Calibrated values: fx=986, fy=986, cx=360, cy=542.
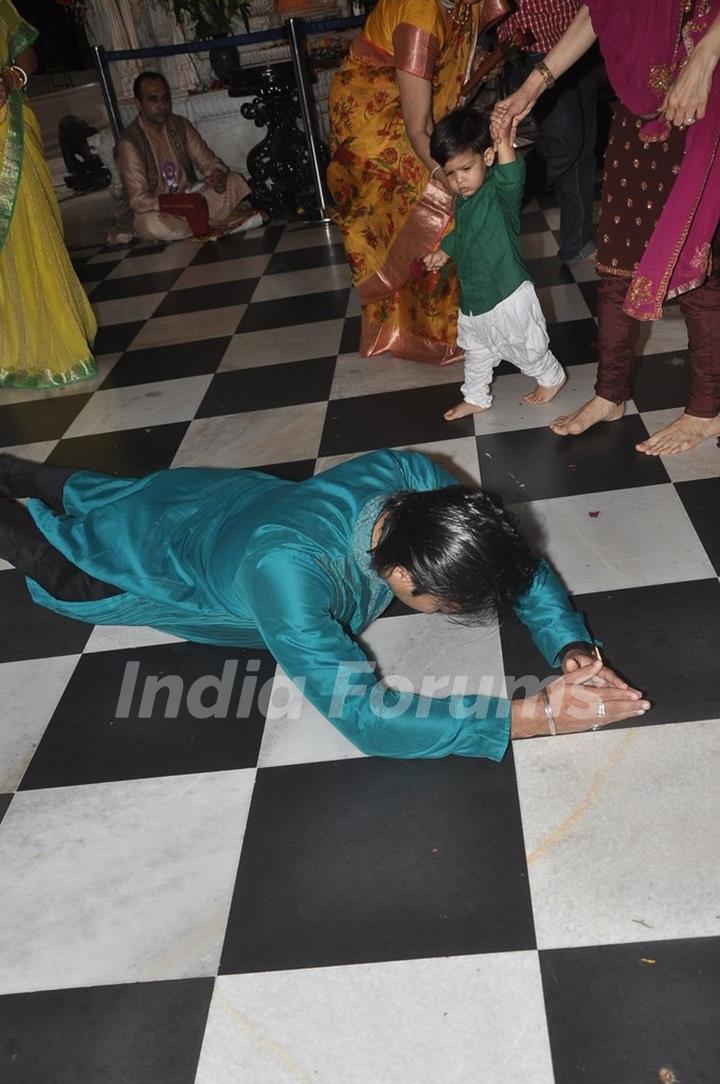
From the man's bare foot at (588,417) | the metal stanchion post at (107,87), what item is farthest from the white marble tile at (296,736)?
the metal stanchion post at (107,87)

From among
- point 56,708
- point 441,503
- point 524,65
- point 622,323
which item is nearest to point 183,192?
point 524,65

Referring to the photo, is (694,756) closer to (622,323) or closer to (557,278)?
(622,323)

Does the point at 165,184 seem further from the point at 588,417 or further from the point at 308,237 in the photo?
the point at 588,417

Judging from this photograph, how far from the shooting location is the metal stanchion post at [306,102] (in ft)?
15.0

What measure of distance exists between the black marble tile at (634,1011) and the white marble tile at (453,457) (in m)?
1.20

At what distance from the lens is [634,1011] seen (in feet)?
3.56

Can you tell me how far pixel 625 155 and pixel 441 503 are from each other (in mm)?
1174

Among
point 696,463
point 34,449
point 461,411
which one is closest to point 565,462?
point 696,463

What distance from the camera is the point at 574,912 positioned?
120cm

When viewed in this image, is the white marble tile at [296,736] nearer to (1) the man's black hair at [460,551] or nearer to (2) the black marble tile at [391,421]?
(1) the man's black hair at [460,551]

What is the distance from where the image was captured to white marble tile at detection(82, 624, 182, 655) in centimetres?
184

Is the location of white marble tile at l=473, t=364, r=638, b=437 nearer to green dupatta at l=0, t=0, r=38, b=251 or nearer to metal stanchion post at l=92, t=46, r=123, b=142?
green dupatta at l=0, t=0, r=38, b=251

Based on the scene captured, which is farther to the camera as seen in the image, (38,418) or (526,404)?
(38,418)

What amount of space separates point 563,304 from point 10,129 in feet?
5.71
